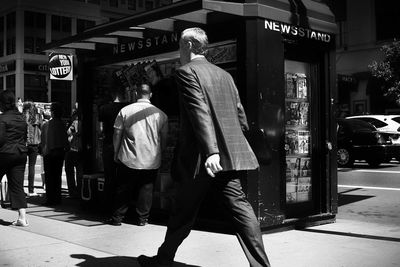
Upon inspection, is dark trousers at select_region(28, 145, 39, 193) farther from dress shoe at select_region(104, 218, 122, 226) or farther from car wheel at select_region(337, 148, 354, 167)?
car wheel at select_region(337, 148, 354, 167)

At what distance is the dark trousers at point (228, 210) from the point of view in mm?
3850

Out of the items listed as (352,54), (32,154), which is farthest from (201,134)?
(352,54)

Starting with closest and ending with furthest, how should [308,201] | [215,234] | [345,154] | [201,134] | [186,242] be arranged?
[201,134] → [186,242] → [215,234] → [308,201] → [345,154]

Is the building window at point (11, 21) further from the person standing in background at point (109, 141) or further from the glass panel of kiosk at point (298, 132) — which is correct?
the glass panel of kiosk at point (298, 132)

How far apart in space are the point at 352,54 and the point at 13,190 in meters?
27.6

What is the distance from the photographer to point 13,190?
6.96m

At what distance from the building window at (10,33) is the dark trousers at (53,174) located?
4517 cm

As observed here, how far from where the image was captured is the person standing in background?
24.1 ft

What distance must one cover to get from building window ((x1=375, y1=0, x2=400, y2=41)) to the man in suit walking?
2796cm

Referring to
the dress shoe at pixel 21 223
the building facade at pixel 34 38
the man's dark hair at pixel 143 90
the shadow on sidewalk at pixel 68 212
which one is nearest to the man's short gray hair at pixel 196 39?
the man's dark hair at pixel 143 90

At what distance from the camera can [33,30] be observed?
50.8m

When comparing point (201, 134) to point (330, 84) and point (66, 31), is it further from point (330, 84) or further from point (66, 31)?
point (66, 31)

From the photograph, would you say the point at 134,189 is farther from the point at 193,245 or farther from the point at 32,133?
the point at 32,133

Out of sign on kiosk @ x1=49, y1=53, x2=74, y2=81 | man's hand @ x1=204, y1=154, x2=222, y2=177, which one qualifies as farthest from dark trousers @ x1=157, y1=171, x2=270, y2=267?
sign on kiosk @ x1=49, y1=53, x2=74, y2=81
